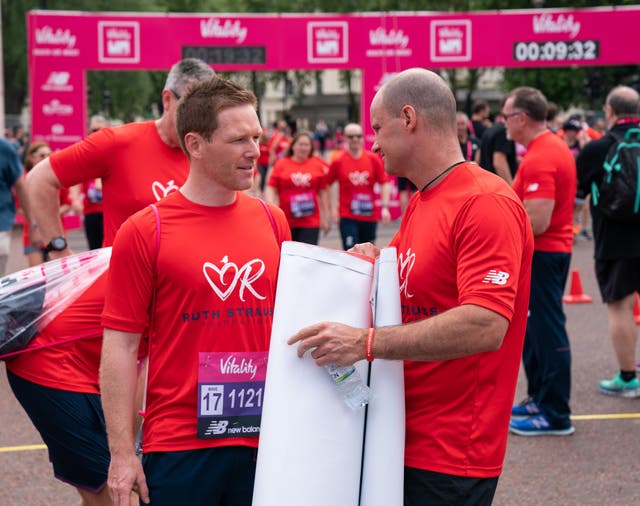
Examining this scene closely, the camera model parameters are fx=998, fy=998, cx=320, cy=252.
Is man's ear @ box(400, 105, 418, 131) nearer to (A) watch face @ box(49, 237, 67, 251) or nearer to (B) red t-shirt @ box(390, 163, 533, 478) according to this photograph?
(B) red t-shirt @ box(390, 163, 533, 478)

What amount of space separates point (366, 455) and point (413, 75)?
3.53ft

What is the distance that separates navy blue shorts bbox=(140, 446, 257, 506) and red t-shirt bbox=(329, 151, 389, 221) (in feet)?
30.5

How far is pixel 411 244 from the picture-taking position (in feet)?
9.41

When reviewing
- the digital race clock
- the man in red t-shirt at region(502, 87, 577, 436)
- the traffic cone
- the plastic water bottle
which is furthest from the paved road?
the digital race clock

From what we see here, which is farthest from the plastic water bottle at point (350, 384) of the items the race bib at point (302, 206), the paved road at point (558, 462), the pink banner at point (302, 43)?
the pink banner at point (302, 43)

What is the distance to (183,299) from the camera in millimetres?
2920

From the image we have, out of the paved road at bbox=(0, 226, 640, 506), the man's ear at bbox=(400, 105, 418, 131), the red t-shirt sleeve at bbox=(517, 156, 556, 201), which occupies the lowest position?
the paved road at bbox=(0, 226, 640, 506)

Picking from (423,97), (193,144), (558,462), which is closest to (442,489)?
(423,97)

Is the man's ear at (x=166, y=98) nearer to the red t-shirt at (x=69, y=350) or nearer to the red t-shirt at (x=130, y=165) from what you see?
the red t-shirt at (x=130, y=165)

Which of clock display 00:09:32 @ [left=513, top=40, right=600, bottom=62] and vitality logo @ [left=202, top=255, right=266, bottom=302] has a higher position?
clock display 00:09:32 @ [left=513, top=40, right=600, bottom=62]

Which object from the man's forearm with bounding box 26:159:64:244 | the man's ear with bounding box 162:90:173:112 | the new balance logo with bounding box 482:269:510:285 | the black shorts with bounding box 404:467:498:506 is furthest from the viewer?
the man's forearm with bounding box 26:159:64:244

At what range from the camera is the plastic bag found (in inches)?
145

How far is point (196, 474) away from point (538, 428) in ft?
12.9

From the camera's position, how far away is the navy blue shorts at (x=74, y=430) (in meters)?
3.78
